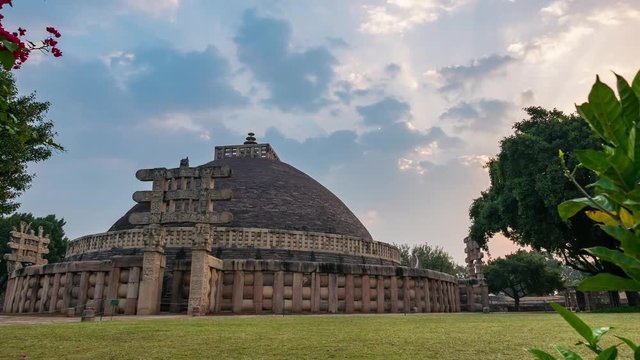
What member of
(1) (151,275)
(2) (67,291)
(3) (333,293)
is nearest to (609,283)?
(1) (151,275)

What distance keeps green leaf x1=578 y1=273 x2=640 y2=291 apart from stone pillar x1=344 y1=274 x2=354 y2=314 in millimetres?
16593

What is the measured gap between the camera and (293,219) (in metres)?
26.0

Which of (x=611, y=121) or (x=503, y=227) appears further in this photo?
(x=503, y=227)

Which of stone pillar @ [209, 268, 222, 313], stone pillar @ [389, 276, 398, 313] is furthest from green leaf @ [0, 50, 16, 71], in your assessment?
stone pillar @ [389, 276, 398, 313]

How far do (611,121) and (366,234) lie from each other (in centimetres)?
2937

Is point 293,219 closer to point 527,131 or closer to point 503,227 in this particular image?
point 503,227

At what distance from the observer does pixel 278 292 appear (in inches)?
644

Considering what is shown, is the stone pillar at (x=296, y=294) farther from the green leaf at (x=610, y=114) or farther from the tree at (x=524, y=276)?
the tree at (x=524, y=276)

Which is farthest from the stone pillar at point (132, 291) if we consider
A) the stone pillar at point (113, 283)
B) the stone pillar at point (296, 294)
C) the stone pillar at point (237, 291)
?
the stone pillar at point (296, 294)

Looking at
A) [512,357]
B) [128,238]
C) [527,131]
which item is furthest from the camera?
[527,131]

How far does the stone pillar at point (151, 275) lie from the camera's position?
47.4ft

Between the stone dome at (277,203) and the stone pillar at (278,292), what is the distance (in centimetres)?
775

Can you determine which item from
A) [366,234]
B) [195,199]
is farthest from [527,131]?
[195,199]

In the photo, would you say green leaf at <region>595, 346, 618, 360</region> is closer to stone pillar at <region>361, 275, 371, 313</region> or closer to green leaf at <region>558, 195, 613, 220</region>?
green leaf at <region>558, 195, 613, 220</region>
